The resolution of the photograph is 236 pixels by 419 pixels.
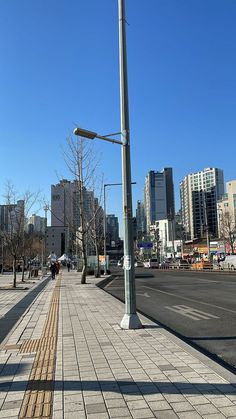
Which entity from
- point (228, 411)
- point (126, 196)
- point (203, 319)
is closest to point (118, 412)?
point (228, 411)

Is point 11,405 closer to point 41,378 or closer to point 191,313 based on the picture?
point 41,378

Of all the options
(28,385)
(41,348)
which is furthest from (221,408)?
(41,348)

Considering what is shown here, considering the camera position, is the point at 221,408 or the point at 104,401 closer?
the point at 221,408

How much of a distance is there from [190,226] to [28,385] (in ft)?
432

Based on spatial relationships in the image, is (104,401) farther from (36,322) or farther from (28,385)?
(36,322)

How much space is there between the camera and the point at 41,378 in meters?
6.40

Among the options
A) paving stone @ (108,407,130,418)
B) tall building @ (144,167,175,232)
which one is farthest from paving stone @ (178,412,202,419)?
tall building @ (144,167,175,232)

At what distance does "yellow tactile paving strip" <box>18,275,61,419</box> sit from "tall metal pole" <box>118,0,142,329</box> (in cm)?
172

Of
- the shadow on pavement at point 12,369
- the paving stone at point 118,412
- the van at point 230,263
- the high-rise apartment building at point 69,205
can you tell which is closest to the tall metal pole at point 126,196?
the shadow on pavement at point 12,369

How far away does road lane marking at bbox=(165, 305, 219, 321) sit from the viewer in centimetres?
1308

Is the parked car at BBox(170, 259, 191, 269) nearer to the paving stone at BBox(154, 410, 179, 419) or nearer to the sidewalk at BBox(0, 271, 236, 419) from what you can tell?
the sidewalk at BBox(0, 271, 236, 419)

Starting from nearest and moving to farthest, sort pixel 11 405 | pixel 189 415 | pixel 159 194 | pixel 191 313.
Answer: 1. pixel 189 415
2. pixel 11 405
3. pixel 191 313
4. pixel 159 194

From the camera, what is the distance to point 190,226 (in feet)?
446

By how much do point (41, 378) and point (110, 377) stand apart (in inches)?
37.3
